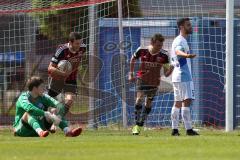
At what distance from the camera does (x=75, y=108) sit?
20.8m

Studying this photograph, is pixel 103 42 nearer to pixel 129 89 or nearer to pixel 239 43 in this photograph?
pixel 129 89

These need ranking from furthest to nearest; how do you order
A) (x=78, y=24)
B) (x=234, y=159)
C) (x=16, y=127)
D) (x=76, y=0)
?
(x=76, y=0) → (x=78, y=24) → (x=16, y=127) → (x=234, y=159)

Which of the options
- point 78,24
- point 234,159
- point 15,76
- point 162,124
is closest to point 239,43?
point 162,124

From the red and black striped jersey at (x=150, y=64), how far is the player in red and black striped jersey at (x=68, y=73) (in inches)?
48.4

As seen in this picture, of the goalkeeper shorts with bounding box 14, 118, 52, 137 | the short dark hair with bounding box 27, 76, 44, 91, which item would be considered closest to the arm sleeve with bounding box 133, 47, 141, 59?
the short dark hair with bounding box 27, 76, 44, 91

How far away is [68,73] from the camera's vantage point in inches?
724

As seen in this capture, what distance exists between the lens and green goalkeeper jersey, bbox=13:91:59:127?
1580 centimetres

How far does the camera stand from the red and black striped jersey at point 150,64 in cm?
1805

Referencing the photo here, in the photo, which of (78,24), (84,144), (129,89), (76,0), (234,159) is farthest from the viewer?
(76,0)

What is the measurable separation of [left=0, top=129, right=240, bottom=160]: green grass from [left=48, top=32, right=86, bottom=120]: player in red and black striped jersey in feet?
11.1

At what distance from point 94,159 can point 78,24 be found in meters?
A: 10.8

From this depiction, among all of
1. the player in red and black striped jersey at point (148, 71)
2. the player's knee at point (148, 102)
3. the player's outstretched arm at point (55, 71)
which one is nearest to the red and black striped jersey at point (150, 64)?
the player in red and black striped jersey at point (148, 71)

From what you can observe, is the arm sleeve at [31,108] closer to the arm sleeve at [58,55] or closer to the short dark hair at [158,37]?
the arm sleeve at [58,55]

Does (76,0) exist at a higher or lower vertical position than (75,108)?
higher
